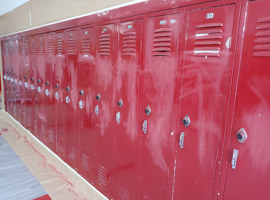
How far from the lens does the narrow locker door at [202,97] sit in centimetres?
109

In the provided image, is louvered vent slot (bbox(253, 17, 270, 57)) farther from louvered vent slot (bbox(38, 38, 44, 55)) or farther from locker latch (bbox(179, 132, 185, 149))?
louvered vent slot (bbox(38, 38, 44, 55))

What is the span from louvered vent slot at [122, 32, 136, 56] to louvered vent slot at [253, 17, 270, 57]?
2.91ft

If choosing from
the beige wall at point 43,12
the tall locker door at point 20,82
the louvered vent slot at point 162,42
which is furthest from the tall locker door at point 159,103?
the tall locker door at point 20,82

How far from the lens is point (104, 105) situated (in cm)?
201

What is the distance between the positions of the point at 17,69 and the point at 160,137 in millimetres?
4003

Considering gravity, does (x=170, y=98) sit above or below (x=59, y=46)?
below

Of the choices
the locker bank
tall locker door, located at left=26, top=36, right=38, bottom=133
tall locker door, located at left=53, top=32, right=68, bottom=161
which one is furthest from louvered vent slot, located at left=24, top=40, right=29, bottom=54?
the locker bank

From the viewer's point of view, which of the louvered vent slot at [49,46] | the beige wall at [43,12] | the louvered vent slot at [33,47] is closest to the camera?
the beige wall at [43,12]

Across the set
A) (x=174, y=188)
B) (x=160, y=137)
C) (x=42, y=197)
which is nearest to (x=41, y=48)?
(x=42, y=197)

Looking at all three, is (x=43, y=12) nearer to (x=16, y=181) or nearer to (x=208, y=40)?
(x=16, y=181)

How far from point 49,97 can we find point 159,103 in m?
2.20

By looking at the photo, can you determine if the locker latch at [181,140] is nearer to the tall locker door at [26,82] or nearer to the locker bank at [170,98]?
the locker bank at [170,98]

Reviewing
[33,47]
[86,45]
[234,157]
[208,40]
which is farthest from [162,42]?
[33,47]

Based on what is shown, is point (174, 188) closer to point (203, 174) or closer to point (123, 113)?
point (203, 174)
